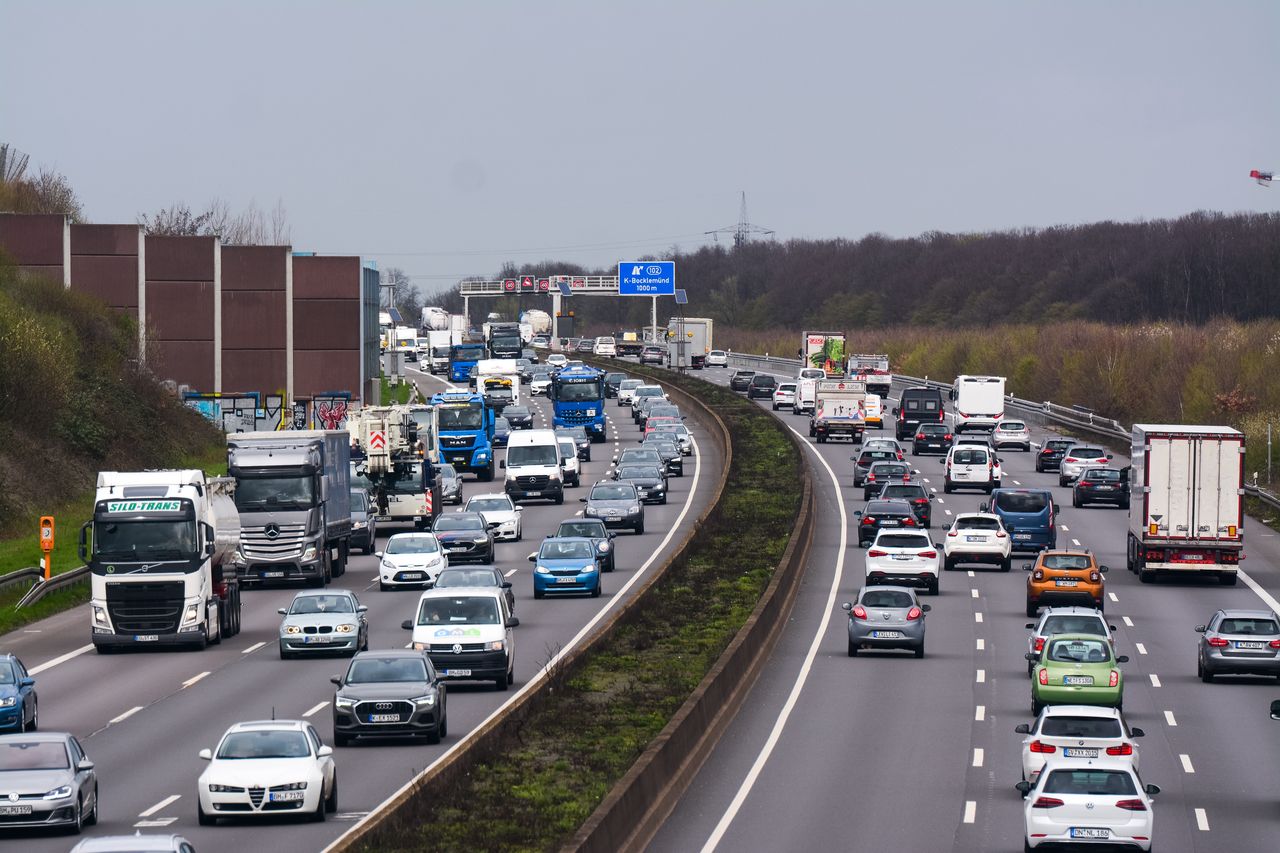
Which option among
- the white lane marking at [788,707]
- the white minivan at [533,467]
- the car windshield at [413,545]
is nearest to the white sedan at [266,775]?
the white lane marking at [788,707]

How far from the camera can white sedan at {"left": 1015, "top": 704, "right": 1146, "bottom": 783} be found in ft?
75.2

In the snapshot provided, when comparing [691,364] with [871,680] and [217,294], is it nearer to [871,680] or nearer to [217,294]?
[217,294]

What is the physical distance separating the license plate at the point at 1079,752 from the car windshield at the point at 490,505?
34.4 m

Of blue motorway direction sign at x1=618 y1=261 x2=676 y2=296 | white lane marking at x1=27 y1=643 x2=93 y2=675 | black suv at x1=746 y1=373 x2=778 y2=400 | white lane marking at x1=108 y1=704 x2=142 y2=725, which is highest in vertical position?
blue motorway direction sign at x1=618 y1=261 x2=676 y2=296

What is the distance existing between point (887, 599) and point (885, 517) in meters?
17.1

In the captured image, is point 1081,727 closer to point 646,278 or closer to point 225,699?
point 225,699

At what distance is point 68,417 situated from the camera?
7062 centimetres

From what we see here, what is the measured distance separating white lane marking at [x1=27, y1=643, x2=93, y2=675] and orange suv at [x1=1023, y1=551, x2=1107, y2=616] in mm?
19638

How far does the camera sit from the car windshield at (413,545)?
4628 centimetres

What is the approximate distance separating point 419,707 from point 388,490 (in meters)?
32.6

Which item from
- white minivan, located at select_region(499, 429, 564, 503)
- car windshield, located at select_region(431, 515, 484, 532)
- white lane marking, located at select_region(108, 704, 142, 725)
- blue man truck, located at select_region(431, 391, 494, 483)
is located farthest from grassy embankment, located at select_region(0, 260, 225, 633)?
white lane marking, located at select_region(108, 704, 142, 725)

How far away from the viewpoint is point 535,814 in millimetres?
20969

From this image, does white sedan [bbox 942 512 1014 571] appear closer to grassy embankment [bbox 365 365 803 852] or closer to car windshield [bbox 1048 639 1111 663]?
grassy embankment [bbox 365 365 803 852]

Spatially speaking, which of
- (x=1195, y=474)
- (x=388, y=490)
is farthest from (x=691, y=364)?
(x=1195, y=474)
